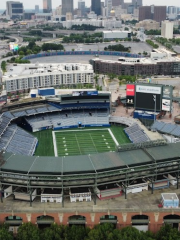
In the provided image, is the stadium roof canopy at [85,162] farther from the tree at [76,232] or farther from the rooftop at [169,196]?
the tree at [76,232]

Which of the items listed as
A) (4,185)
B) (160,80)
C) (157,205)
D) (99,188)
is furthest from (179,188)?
(160,80)

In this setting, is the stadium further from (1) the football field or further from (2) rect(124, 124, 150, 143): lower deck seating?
(1) the football field

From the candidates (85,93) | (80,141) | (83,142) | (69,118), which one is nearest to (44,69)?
(85,93)

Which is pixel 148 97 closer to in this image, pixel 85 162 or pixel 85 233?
pixel 85 162

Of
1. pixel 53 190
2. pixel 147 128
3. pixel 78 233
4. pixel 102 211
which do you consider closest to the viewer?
pixel 78 233

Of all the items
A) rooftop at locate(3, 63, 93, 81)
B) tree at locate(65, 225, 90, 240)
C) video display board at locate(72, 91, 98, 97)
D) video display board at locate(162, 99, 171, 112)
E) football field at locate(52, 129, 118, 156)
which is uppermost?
rooftop at locate(3, 63, 93, 81)

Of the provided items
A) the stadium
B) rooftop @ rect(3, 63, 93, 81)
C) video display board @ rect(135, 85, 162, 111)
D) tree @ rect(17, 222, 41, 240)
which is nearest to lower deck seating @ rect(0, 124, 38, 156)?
the stadium

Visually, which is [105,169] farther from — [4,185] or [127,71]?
[127,71]
